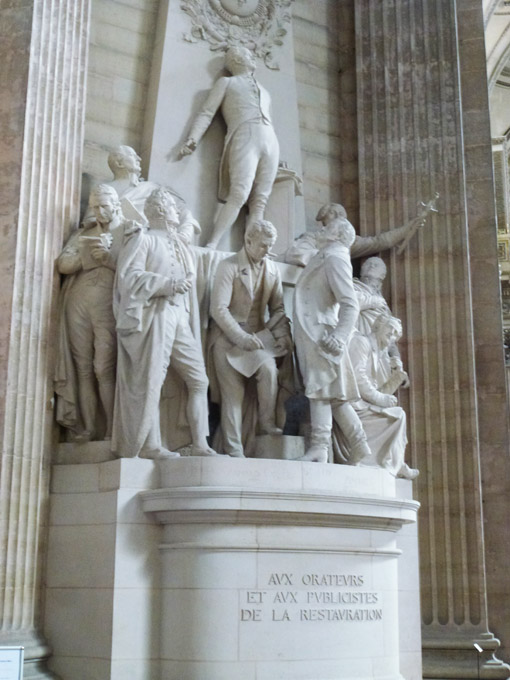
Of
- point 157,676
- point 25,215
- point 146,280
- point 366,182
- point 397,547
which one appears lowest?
point 157,676

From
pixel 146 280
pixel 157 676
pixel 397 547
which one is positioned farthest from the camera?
pixel 397 547

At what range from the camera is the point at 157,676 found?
8805 mm

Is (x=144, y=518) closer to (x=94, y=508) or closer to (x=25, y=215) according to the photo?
(x=94, y=508)

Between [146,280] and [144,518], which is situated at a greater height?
[146,280]

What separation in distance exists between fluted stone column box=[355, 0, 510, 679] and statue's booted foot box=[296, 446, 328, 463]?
2.65m

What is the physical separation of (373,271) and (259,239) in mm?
2466

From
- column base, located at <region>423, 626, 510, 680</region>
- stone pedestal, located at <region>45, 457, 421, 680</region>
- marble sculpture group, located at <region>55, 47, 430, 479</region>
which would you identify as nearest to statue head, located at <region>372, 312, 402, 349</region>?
marble sculpture group, located at <region>55, 47, 430, 479</region>

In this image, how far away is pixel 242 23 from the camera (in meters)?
12.7

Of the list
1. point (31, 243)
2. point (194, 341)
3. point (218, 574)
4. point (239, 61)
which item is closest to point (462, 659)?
point (218, 574)

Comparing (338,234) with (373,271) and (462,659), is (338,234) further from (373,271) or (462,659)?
(462,659)

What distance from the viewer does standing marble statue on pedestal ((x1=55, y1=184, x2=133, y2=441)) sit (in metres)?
9.88

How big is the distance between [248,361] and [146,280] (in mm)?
1317

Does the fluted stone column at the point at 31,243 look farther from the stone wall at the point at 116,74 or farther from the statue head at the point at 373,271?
the statue head at the point at 373,271

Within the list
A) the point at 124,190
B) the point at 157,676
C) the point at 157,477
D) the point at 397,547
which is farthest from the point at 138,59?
the point at 157,676
